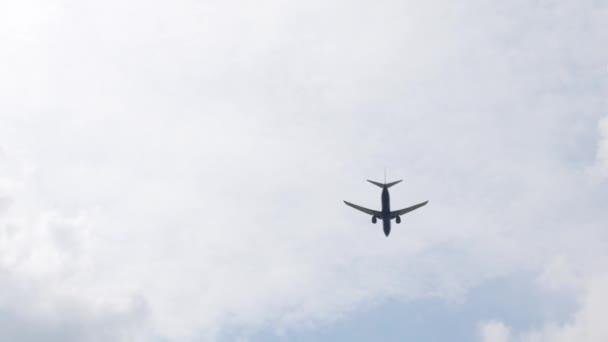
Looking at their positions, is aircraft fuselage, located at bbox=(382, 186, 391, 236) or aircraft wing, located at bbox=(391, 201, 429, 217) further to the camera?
aircraft wing, located at bbox=(391, 201, 429, 217)

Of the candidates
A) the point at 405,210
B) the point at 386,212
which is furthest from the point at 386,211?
the point at 405,210

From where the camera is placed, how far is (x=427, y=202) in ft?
552

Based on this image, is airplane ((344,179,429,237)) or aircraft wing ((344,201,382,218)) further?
aircraft wing ((344,201,382,218))

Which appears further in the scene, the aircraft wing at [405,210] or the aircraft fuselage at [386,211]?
the aircraft wing at [405,210]

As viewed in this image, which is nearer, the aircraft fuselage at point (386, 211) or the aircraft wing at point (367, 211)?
the aircraft fuselage at point (386, 211)

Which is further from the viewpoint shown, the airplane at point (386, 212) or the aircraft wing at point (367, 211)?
the aircraft wing at point (367, 211)

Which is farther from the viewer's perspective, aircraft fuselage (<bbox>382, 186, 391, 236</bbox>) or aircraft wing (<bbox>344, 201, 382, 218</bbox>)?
aircraft wing (<bbox>344, 201, 382, 218</bbox>)

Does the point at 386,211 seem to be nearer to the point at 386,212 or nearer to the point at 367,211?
the point at 386,212

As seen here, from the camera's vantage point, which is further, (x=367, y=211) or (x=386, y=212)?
(x=367, y=211)

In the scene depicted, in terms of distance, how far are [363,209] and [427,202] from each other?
15.4 metres

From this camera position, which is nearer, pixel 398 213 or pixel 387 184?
pixel 387 184

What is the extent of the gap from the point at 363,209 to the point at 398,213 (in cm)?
851

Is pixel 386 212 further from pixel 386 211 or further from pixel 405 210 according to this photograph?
pixel 405 210

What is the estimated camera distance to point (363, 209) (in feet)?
566
